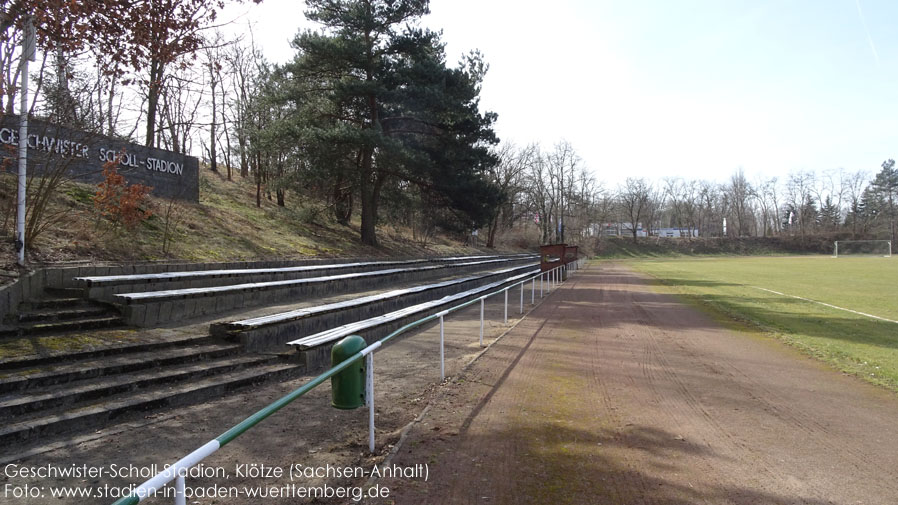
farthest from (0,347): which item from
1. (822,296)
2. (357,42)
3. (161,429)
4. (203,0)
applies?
(822,296)

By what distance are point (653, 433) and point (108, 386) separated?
5.69m

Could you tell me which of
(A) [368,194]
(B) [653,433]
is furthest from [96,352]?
(A) [368,194]

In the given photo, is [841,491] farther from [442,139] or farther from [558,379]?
[442,139]

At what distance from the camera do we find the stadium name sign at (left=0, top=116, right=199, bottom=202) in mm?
10492

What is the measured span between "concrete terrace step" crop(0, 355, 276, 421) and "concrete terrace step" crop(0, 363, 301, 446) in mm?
105

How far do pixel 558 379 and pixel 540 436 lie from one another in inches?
93.2

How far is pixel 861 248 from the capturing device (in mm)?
86875

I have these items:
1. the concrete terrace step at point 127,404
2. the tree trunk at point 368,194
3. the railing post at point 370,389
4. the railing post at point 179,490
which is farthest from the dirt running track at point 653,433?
the tree trunk at point 368,194

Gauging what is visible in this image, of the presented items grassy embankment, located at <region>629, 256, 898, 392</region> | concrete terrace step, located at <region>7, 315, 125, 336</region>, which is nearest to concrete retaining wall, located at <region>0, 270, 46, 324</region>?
concrete terrace step, located at <region>7, 315, 125, 336</region>

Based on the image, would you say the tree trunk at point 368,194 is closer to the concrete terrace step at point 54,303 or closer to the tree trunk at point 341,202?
the tree trunk at point 341,202

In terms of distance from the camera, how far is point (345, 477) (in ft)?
13.0

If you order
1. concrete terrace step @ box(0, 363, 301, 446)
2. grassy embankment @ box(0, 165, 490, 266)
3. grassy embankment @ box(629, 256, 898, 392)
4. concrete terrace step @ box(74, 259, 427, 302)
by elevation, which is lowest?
grassy embankment @ box(629, 256, 898, 392)

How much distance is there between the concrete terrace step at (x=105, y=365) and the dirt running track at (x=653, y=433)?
337 cm

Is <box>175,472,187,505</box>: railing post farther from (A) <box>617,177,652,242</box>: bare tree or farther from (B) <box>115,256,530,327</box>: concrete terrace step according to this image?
(A) <box>617,177,652,242</box>: bare tree
